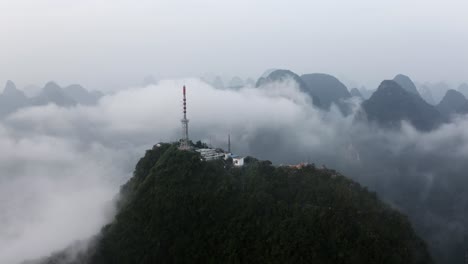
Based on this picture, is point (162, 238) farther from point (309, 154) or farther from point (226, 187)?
point (309, 154)

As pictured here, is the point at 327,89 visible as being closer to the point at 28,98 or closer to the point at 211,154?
the point at 28,98

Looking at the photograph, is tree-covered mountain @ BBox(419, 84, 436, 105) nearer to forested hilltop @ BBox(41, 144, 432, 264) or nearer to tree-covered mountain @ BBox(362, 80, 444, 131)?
tree-covered mountain @ BBox(362, 80, 444, 131)

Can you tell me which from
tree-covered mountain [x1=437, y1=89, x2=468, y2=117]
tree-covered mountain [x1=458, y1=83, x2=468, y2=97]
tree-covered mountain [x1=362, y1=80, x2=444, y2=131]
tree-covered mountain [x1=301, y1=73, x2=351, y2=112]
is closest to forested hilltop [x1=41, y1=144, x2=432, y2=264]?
tree-covered mountain [x1=362, y1=80, x2=444, y2=131]

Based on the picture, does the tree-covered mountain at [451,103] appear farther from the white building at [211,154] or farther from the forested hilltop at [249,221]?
the forested hilltop at [249,221]

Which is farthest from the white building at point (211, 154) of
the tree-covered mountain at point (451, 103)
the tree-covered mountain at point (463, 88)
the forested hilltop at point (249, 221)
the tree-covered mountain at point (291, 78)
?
the tree-covered mountain at point (463, 88)

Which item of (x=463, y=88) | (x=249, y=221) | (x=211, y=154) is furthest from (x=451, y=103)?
(x=249, y=221)

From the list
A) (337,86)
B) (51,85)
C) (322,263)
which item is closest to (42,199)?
(322,263)
